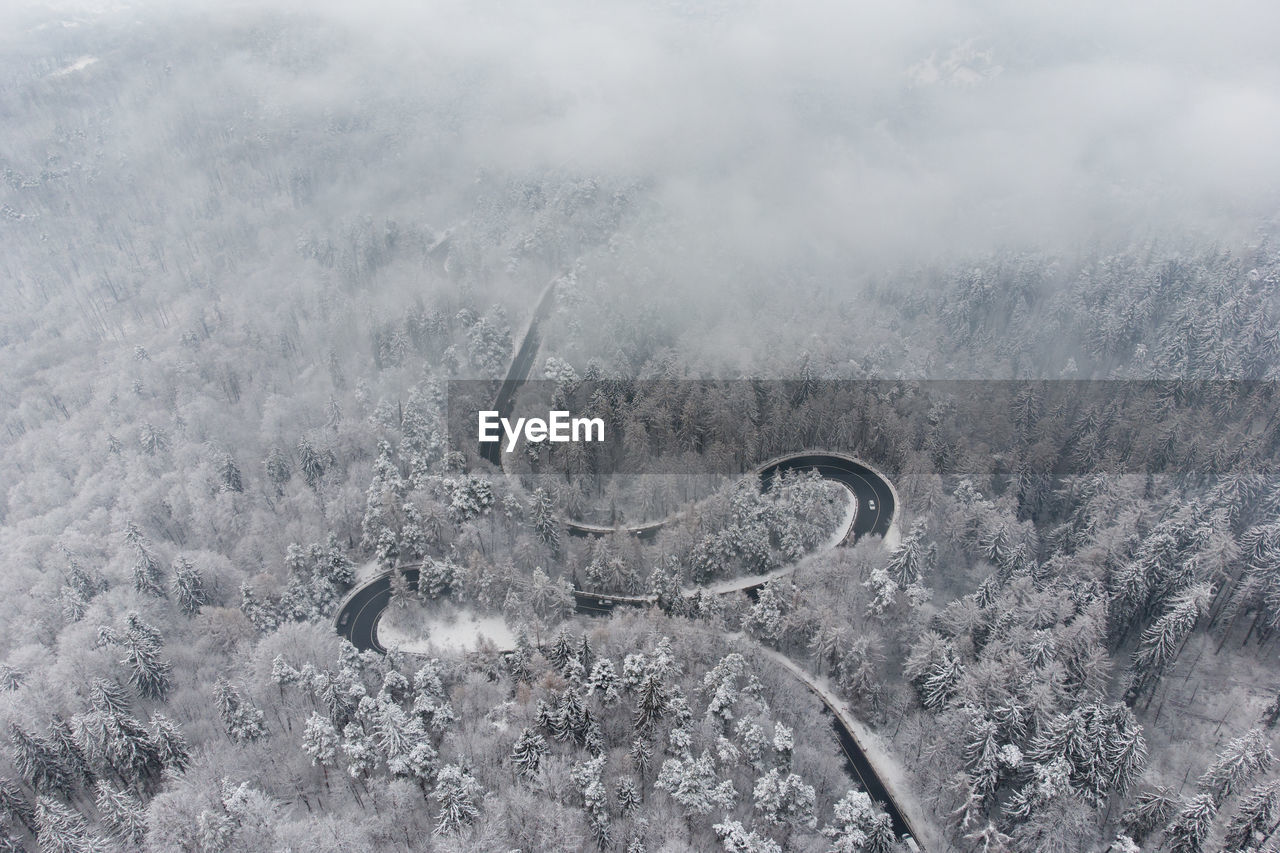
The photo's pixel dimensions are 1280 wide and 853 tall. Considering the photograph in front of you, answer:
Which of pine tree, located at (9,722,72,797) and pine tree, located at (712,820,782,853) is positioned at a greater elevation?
pine tree, located at (9,722,72,797)

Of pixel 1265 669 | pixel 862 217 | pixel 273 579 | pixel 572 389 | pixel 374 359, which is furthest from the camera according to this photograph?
pixel 862 217

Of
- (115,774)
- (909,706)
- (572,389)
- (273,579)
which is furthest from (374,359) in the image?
(909,706)

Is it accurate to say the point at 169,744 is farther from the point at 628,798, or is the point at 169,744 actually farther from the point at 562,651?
the point at 628,798

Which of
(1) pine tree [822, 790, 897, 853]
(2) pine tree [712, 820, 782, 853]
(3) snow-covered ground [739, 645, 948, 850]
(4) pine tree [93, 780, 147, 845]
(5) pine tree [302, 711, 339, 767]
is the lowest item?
(3) snow-covered ground [739, 645, 948, 850]

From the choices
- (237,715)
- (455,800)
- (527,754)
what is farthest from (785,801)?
(237,715)

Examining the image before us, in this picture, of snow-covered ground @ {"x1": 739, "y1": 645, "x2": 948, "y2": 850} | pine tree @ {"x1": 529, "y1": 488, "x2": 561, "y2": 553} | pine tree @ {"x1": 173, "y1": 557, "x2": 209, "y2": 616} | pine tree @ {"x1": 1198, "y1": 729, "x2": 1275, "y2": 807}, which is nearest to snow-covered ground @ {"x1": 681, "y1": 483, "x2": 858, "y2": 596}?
snow-covered ground @ {"x1": 739, "y1": 645, "x2": 948, "y2": 850}

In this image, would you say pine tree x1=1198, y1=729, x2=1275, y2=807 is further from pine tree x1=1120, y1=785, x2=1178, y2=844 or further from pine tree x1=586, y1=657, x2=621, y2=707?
pine tree x1=586, y1=657, x2=621, y2=707

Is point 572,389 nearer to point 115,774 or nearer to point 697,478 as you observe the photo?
point 697,478
